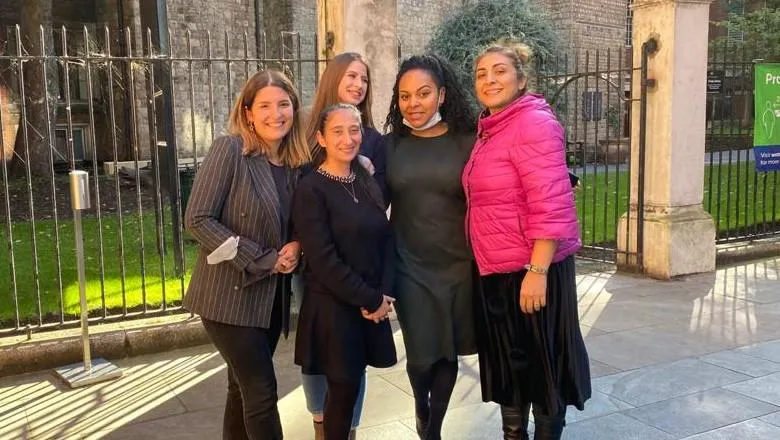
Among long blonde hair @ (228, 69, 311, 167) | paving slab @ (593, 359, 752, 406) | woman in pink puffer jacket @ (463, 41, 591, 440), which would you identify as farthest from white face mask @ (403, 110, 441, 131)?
paving slab @ (593, 359, 752, 406)

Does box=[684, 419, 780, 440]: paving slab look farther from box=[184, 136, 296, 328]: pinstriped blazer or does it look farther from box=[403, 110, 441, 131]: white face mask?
box=[184, 136, 296, 328]: pinstriped blazer

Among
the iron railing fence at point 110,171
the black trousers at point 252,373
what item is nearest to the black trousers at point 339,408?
the black trousers at point 252,373

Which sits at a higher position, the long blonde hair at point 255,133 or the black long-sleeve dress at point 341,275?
the long blonde hair at point 255,133

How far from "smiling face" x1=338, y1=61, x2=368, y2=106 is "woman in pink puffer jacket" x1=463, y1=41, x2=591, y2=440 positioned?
2.10 ft

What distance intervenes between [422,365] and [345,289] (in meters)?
0.65

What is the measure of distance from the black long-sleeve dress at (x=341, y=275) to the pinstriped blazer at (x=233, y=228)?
0.17m

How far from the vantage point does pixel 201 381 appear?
5098 mm

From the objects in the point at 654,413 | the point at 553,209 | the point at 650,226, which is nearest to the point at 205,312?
the point at 553,209

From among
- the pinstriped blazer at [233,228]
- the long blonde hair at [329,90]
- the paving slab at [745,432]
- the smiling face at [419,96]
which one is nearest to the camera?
the pinstriped blazer at [233,228]

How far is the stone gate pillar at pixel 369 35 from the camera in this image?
20.4 feet

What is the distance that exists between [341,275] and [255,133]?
30.5 inches

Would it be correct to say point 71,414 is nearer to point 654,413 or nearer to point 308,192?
point 308,192

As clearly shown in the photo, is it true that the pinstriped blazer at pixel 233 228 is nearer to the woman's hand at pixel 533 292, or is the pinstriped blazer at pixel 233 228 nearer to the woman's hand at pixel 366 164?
the woman's hand at pixel 366 164

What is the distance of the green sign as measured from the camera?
9.05m
